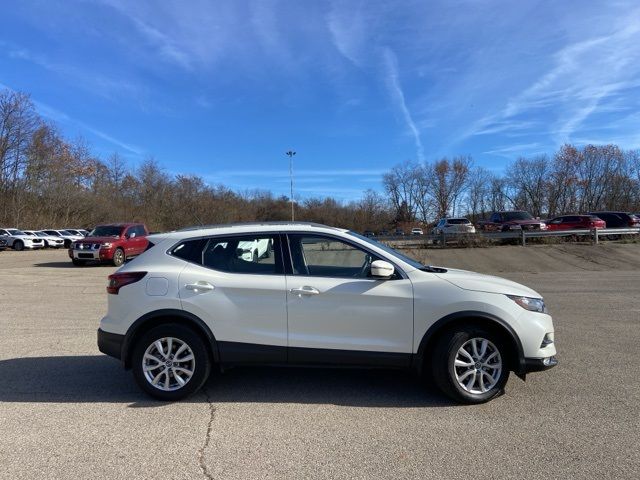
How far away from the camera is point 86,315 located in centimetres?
893

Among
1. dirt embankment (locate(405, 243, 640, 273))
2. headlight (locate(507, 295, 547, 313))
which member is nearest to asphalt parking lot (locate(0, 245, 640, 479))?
headlight (locate(507, 295, 547, 313))

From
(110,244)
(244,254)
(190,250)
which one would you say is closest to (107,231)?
(110,244)

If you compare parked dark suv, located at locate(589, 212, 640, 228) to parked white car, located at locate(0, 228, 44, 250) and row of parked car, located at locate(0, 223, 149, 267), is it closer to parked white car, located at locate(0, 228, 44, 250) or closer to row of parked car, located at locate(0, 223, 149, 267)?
row of parked car, located at locate(0, 223, 149, 267)

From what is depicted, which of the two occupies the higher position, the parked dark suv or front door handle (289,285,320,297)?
the parked dark suv

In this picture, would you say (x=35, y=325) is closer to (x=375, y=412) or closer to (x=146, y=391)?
(x=146, y=391)

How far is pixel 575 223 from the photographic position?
1171 inches

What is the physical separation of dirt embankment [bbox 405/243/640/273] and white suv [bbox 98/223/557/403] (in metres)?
15.9

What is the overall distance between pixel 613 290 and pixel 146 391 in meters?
12.0

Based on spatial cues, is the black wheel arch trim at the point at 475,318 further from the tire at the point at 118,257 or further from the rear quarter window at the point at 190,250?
the tire at the point at 118,257

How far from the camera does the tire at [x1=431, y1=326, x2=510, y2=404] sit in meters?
4.35

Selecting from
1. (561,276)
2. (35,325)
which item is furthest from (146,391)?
(561,276)

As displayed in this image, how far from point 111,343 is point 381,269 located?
9.06 feet

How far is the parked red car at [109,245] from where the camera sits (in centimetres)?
1989

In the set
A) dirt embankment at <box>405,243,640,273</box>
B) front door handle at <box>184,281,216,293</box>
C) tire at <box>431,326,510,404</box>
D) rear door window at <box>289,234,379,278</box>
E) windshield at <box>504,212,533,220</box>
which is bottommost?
dirt embankment at <box>405,243,640,273</box>
